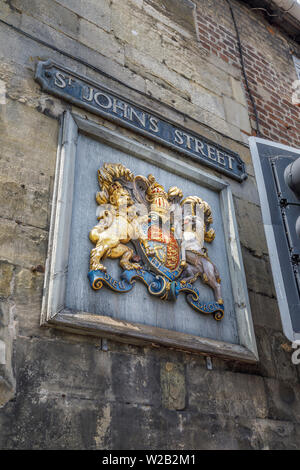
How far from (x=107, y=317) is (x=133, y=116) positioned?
1649 mm

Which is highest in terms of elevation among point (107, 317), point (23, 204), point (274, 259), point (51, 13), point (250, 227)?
point (51, 13)

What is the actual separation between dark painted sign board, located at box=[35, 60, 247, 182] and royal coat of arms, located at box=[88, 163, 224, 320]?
1.52 feet

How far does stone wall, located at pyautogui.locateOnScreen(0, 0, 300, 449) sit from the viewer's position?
2.18 metres

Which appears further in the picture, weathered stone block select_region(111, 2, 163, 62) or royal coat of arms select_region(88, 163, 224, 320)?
weathered stone block select_region(111, 2, 163, 62)

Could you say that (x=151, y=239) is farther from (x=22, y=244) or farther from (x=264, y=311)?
(x=264, y=311)

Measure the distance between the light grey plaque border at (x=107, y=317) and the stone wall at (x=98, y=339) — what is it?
0.06 meters

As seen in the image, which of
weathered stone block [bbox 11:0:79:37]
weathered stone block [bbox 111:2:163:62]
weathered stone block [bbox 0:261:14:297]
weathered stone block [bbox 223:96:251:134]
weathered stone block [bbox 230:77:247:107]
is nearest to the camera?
weathered stone block [bbox 0:261:14:297]

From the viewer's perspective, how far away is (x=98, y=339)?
244cm

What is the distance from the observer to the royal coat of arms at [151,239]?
2.74m

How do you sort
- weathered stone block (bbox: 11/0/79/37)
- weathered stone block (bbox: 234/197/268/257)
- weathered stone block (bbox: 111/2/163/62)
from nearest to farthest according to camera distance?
weathered stone block (bbox: 11/0/79/37), weathered stone block (bbox: 234/197/268/257), weathered stone block (bbox: 111/2/163/62)

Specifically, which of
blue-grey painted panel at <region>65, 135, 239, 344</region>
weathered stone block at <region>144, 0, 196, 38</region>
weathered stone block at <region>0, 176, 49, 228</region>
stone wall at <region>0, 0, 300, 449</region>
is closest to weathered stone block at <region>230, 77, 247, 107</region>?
stone wall at <region>0, 0, 300, 449</region>

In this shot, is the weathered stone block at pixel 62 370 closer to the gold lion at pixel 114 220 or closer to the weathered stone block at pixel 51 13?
the gold lion at pixel 114 220

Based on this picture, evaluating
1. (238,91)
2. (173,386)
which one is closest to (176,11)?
(238,91)

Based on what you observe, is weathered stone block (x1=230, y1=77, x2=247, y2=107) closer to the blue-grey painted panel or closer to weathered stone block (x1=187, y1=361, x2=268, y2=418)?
the blue-grey painted panel
